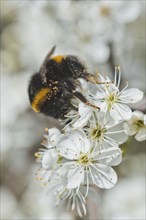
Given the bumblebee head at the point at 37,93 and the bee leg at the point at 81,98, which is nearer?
the bee leg at the point at 81,98

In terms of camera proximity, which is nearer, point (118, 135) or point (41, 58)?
point (118, 135)

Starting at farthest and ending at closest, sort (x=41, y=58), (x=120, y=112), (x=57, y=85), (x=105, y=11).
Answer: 1. (x=41, y=58)
2. (x=105, y=11)
3. (x=57, y=85)
4. (x=120, y=112)

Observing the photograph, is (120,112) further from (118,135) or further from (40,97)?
(40,97)

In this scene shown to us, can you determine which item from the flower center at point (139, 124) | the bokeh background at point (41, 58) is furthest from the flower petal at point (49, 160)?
the bokeh background at point (41, 58)

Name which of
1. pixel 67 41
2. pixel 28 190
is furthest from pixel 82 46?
pixel 28 190

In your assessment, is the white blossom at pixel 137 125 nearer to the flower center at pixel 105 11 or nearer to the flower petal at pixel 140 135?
the flower petal at pixel 140 135

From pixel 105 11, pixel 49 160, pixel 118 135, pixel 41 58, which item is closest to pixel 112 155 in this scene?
pixel 118 135

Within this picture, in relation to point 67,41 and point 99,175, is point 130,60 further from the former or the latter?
point 99,175
